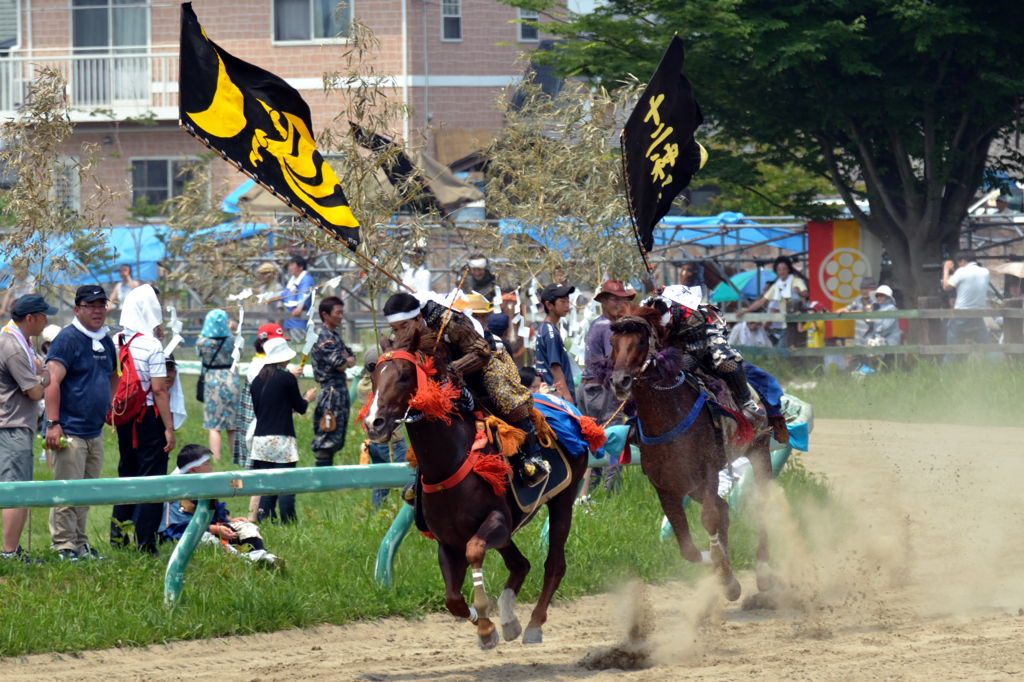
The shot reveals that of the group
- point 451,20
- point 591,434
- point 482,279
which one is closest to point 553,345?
point 591,434

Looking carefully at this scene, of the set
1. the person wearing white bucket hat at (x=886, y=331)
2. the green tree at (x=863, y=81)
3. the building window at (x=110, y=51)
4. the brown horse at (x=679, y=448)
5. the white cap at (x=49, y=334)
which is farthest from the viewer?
the building window at (x=110, y=51)

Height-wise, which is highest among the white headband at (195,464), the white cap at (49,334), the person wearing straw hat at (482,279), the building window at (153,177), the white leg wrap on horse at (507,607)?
the building window at (153,177)

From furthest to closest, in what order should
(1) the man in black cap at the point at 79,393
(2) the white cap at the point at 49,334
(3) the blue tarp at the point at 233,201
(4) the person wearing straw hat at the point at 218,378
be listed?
1. (3) the blue tarp at the point at 233,201
2. (2) the white cap at the point at 49,334
3. (4) the person wearing straw hat at the point at 218,378
4. (1) the man in black cap at the point at 79,393

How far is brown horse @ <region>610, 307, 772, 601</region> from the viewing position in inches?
343

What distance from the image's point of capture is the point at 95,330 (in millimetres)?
9836

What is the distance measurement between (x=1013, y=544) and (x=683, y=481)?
385 centimetres

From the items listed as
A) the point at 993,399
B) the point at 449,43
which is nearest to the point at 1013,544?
the point at 993,399

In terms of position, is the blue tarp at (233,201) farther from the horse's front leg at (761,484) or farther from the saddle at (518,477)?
the saddle at (518,477)

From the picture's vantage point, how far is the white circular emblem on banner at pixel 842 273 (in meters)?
22.0

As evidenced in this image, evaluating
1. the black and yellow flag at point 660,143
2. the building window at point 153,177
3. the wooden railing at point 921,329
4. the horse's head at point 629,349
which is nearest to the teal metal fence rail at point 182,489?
the horse's head at point 629,349

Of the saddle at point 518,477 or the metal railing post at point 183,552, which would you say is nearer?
the saddle at point 518,477

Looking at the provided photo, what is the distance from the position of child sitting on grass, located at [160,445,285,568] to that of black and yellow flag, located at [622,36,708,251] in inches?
148

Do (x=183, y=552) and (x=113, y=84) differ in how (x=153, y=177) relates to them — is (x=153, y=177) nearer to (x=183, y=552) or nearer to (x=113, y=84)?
(x=113, y=84)

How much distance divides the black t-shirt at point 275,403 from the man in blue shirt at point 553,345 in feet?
7.63
